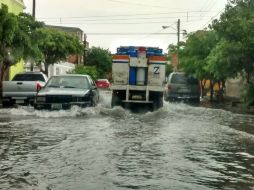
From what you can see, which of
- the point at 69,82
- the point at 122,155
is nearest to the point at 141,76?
the point at 69,82

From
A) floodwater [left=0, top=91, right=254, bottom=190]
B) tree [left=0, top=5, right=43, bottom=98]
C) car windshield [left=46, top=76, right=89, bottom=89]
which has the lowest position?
floodwater [left=0, top=91, right=254, bottom=190]

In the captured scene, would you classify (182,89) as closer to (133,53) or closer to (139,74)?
(139,74)

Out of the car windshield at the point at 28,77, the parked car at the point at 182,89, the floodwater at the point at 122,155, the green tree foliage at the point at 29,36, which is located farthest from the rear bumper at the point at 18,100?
the parked car at the point at 182,89

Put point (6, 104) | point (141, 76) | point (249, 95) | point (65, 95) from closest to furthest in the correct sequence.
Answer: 1. point (65, 95)
2. point (141, 76)
3. point (6, 104)
4. point (249, 95)

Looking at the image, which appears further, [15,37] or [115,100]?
[15,37]

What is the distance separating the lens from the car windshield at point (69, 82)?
20781mm

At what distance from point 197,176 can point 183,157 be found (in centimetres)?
192

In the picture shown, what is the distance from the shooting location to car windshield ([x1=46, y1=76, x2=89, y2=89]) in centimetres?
2078

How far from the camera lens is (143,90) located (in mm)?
23078

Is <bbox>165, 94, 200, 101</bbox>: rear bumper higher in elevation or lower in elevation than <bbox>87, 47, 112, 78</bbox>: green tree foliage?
lower

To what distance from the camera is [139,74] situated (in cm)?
2331

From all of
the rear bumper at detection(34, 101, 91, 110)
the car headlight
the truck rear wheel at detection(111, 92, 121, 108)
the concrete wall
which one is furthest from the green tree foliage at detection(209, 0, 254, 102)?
the concrete wall

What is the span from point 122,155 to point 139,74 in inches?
511

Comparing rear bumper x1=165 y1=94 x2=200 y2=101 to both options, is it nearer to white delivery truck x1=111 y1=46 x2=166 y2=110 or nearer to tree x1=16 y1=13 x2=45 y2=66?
tree x1=16 y1=13 x2=45 y2=66
